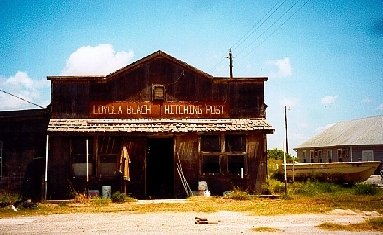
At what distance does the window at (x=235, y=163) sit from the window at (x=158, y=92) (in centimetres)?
487

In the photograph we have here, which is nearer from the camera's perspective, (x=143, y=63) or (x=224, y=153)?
(x=224, y=153)

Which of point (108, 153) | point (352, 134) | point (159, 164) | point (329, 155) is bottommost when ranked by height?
point (329, 155)

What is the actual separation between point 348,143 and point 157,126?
86.4ft

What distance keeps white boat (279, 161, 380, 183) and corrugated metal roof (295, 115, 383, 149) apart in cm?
1282

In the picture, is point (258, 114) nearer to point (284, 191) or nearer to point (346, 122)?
point (284, 191)

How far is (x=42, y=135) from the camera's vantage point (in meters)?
20.1

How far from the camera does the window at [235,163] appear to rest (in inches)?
787

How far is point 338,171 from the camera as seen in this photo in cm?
2611

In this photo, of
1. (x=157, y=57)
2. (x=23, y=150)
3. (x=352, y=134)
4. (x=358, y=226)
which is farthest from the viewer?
(x=352, y=134)

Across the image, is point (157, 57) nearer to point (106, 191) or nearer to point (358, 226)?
point (106, 191)

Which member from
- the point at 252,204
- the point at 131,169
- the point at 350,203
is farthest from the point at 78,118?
the point at 350,203

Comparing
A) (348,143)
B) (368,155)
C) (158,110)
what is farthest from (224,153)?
(368,155)

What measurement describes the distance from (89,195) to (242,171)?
792 cm

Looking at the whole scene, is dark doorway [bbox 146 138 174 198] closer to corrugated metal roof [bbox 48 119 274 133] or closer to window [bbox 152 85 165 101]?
corrugated metal roof [bbox 48 119 274 133]
